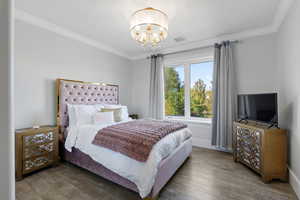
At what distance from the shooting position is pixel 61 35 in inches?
117

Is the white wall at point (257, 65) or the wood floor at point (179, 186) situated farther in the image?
the white wall at point (257, 65)

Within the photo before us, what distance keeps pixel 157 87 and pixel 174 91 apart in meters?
0.53

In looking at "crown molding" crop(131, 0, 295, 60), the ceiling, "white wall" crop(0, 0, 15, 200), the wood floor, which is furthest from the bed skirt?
"crown molding" crop(131, 0, 295, 60)

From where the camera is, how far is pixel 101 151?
6.78 ft

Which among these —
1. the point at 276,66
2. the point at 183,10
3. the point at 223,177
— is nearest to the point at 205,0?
the point at 183,10

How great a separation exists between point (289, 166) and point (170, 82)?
10.0 ft

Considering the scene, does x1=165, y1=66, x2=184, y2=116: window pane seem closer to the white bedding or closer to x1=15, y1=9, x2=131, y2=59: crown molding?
the white bedding

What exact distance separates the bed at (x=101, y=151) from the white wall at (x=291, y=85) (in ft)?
5.02

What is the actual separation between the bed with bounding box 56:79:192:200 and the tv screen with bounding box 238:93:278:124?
121 cm

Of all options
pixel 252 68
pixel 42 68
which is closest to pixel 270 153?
pixel 252 68

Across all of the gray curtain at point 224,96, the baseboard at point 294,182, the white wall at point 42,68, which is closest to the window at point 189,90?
the gray curtain at point 224,96

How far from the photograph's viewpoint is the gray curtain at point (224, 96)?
10.4ft

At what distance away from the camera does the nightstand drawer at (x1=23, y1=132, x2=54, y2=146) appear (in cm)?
222

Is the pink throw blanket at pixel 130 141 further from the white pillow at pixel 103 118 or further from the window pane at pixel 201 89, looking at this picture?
the window pane at pixel 201 89
